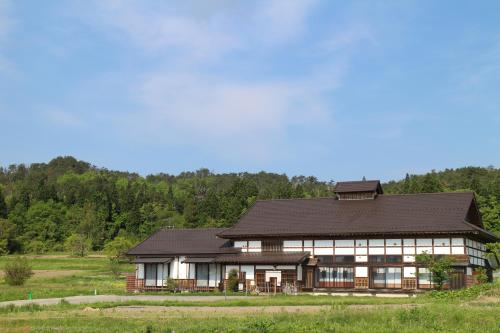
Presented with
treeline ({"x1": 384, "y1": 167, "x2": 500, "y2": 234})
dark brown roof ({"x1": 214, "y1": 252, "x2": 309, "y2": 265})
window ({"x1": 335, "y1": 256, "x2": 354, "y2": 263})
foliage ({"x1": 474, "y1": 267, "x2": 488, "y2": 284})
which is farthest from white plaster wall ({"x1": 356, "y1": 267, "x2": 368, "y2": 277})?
treeline ({"x1": 384, "y1": 167, "x2": 500, "y2": 234})

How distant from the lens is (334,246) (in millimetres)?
41469

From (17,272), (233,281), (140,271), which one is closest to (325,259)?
(233,281)

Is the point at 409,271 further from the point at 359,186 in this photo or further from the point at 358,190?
the point at 359,186

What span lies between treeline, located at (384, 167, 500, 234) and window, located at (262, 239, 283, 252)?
3228cm

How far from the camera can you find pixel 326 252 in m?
41.7

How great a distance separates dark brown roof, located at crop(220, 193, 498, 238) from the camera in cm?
3931

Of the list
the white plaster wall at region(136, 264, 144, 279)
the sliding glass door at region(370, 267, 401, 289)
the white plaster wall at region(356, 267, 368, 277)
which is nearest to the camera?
the sliding glass door at region(370, 267, 401, 289)

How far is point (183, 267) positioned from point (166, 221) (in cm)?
6223

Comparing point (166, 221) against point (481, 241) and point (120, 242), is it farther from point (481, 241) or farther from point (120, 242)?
point (481, 241)

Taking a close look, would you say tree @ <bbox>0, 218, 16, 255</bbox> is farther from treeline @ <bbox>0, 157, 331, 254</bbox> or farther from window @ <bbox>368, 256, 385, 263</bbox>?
window @ <bbox>368, 256, 385, 263</bbox>

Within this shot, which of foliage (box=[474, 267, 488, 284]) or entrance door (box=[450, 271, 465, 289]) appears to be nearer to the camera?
entrance door (box=[450, 271, 465, 289])

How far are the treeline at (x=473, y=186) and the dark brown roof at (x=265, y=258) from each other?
32.6 metres

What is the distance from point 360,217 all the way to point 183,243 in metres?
14.5

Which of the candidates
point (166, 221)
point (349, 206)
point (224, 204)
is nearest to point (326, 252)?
point (349, 206)
